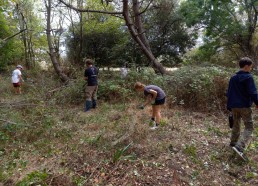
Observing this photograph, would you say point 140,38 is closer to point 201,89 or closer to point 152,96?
point 201,89

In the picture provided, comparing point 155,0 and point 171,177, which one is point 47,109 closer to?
point 171,177

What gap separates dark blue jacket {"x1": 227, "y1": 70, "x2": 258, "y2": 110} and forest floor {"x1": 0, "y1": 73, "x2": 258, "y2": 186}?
1.03 m

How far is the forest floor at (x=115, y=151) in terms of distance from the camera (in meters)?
4.03

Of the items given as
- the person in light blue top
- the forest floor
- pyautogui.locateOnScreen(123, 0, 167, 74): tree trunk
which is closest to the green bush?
the forest floor

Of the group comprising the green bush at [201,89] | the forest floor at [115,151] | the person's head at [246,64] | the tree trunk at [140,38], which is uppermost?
the tree trunk at [140,38]

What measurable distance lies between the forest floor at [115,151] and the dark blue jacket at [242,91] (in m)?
1.03

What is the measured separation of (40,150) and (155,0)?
13208 mm

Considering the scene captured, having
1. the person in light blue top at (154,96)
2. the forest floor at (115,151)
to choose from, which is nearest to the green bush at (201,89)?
the forest floor at (115,151)

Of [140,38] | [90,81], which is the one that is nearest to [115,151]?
[90,81]

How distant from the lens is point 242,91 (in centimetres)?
450

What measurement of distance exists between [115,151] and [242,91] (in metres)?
2.63

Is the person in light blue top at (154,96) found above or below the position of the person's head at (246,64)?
below

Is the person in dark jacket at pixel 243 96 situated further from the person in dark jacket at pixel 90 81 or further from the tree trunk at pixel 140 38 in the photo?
the tree trunk at pixel 140 38

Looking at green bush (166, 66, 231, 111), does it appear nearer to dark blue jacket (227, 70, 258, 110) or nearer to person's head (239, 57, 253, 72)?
dark blue jacket (227, 70, 258, 110)
